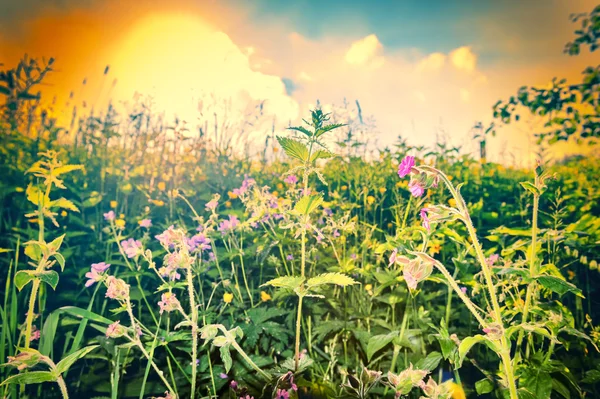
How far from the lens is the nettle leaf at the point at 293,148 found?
1.01 meters

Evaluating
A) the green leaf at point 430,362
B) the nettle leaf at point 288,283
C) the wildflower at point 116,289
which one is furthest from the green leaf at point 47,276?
the green leaf at point 430,362

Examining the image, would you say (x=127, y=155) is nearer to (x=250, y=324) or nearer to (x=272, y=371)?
(x=250, y=324)

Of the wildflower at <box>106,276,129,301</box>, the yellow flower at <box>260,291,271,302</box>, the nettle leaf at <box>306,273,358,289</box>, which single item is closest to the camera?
the nettle leaf at <box>306,273,358,289</box>

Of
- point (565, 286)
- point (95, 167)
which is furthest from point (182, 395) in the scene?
point (95, 167)

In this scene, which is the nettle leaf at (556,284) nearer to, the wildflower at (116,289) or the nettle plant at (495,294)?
the nettle plant at (495,294)

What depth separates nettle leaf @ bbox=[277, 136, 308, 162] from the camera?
3.33ft

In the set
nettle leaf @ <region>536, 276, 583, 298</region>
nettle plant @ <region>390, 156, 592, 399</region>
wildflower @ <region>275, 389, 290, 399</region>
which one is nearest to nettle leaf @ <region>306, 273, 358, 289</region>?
nettle plant @ <region>390, 156, 592, 399</region>

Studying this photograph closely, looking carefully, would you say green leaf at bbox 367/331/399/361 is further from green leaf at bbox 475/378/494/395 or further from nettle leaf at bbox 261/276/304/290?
nettle leaf at bbox 261/276/304/290

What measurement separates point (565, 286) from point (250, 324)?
1017 mm

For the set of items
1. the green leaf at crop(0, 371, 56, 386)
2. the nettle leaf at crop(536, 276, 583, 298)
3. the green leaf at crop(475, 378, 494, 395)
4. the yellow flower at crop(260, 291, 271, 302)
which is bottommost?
the green leaf at crop(475, 378, 494, 395)

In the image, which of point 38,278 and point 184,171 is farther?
point 184,171

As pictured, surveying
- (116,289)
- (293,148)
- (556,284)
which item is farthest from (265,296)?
(556,284)

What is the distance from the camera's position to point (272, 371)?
3.63ft

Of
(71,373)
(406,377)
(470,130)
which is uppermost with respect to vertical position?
(470,130)
